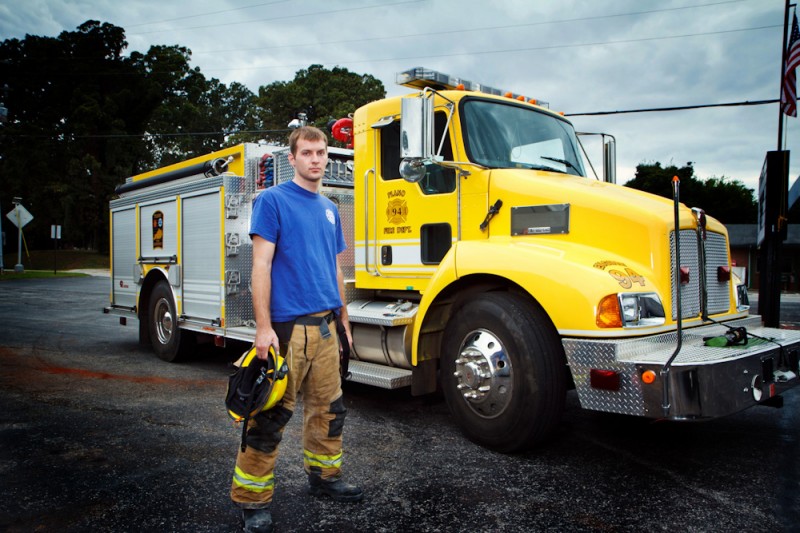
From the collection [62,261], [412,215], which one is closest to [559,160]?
[412,215]

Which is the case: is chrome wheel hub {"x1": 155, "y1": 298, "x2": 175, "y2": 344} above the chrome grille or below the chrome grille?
below

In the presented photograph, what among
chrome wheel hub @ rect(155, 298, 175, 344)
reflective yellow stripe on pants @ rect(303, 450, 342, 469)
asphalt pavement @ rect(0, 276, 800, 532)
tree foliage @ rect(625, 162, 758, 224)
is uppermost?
tree foliage @ rect(625, 162, 758, 224)

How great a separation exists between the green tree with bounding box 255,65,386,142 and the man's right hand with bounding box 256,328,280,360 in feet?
121

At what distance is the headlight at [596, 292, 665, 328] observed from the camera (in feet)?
12.1

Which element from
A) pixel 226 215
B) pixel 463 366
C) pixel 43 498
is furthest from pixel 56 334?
pixel 463 366

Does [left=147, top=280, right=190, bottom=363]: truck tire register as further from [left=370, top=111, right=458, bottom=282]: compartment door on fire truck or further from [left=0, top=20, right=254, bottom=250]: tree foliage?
[left=0, top=20, right=254, bottom=250]: tree foliage

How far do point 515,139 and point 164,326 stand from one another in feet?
17.4

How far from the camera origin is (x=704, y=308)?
431 centimetres

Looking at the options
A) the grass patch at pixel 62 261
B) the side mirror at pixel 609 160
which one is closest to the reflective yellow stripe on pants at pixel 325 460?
the side mirror at pixel 609 160

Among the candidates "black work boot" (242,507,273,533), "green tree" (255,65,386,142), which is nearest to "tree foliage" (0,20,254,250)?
"green tree" (255,65,386,142)

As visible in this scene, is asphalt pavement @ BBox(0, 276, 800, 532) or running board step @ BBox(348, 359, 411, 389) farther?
running board step @ BBox(348, 359, 411, 389)

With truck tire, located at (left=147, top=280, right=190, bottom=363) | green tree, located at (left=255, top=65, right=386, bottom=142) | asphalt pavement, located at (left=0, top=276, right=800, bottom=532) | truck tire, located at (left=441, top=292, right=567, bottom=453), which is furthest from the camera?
green tree, located at (left=255, top=65, right=386, bottom=142)

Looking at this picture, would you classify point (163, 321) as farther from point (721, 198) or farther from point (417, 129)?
point (721, 198)

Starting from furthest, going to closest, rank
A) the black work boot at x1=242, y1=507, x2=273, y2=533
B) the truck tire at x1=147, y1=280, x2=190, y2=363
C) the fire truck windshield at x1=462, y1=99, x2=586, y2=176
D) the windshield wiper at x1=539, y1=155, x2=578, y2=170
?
the truck tire at x1=147, y1=280, x2=190, y2=363, the windshield wiper at x1=539, y1=155, x2=578, y2=170, the fire truck windshield at x1=462, y1=99, x2=586, y2=176, the black work boot at x1=242, y1=507, x2=273, y2=533
